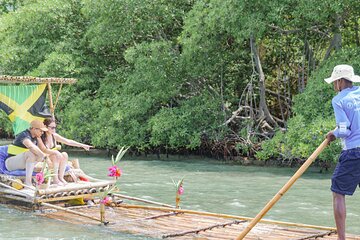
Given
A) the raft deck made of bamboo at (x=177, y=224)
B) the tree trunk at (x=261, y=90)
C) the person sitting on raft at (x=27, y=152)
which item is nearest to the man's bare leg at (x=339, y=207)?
the raft deck made of bamboo at (x=177, y=224)

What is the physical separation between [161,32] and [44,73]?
3.89 meters

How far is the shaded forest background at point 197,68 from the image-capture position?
17.0 m

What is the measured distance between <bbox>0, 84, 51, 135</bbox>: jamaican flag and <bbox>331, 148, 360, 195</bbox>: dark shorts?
6.11 m

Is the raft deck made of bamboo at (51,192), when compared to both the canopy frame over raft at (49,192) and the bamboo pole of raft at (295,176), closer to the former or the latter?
the canopy frame over raft at (49,192)

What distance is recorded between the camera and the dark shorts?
6344mm

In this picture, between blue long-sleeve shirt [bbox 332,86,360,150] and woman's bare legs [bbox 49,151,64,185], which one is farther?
woman's bare legs [bbox 49,151,64,185]

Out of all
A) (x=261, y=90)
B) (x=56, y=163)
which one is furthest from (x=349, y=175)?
(x=261, y=90)

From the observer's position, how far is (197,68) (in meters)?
19.2

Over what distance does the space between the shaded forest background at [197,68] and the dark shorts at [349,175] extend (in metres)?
Answer: 9.38

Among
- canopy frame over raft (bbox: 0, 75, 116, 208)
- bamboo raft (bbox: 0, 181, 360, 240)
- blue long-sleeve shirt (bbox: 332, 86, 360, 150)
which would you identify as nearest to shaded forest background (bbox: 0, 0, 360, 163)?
canopy frame over raft (bbox: 0, 75, 116, 208)

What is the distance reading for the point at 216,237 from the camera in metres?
7.76

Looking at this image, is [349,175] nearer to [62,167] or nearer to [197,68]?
[62,167]

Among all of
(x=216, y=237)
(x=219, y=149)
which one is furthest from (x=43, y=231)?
(x=219, y=149)

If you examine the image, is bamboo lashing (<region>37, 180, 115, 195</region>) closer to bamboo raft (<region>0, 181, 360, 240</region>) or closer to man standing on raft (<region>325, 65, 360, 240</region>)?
bamboo raft (<region>0, 181, 360, 240</region>)
